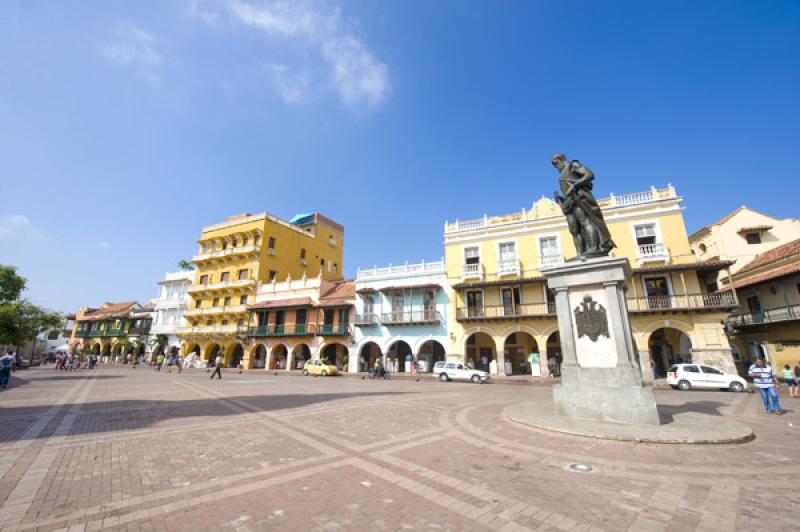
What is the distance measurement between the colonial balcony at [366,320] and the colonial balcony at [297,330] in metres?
1.67

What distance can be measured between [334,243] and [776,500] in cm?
4715

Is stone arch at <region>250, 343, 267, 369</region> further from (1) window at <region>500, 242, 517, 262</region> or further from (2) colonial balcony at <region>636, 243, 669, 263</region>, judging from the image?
(2) colonial balcony at <region>636, 243, 669, 263</region>

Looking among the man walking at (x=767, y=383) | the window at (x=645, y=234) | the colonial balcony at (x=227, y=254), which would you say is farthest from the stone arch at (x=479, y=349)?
the colonial balcony at (x=227, y=254)

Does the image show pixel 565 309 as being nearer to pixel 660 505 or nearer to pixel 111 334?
pixel 660 505

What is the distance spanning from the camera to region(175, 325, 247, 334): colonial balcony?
36.7 m

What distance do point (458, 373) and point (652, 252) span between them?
15417 millimetres

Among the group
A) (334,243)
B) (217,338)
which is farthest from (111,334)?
(334,243)

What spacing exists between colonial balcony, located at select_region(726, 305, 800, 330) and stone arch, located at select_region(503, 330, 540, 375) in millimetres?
14307

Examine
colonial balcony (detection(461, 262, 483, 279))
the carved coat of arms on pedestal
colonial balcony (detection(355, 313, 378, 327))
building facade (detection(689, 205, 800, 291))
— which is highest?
building facade (detection(689, 205, 800, 291))

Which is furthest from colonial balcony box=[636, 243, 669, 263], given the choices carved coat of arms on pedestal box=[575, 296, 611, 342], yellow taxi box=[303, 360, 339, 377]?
yellow taxi box=[303, 360, 339, 377]

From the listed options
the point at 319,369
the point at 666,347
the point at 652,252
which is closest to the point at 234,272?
the point at 319,369

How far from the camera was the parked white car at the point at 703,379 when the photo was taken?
15.8 metres

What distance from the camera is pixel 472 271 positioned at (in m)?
26.9

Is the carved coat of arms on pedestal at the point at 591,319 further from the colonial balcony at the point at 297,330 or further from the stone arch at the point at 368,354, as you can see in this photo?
the colonial balcony at the point at 297,330
